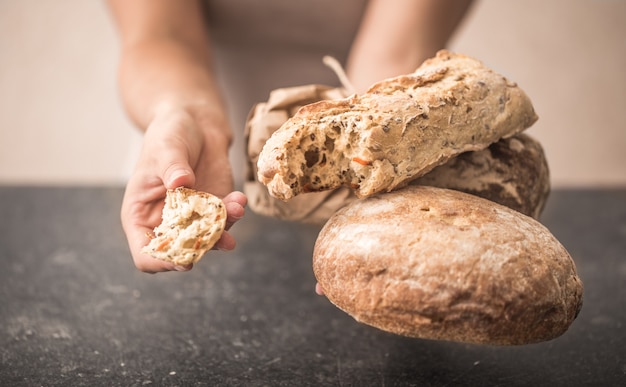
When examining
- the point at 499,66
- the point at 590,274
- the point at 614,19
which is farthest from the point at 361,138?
the point at 614,19

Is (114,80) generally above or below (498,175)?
below

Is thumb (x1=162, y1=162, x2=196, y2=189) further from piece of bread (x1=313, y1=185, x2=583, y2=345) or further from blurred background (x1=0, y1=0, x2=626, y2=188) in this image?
blurred background (x1=0, y1=0, x2=626, y2=188)

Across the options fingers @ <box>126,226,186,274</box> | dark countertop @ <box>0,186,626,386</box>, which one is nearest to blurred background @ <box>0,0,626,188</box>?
dark countertop @ <box>0,186,626,386</box>

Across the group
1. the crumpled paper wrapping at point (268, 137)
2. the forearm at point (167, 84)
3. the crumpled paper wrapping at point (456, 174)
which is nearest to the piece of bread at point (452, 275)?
the crumpled paper wrapping at point (456, 174)

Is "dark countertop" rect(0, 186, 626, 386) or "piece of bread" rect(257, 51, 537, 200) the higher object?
"piece of bread" rect(257, 51, 537, 200)

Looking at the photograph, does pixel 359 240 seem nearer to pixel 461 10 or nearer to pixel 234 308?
pixel 234 308

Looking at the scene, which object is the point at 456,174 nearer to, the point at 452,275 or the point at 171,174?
the point at 452,275

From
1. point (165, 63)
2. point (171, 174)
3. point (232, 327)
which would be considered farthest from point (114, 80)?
point (171, 174)
